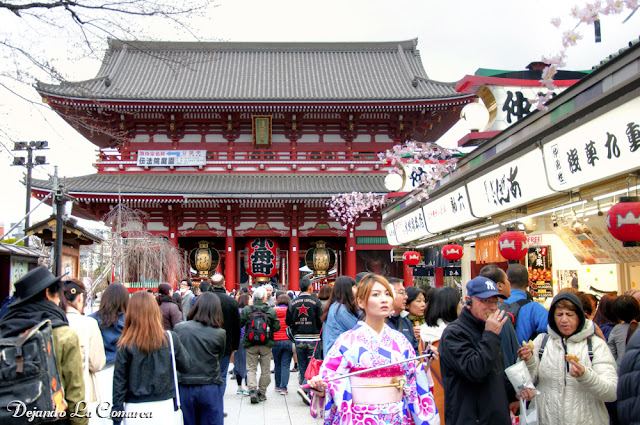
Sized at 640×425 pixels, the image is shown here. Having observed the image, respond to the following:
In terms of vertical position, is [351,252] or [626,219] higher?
[351,252]

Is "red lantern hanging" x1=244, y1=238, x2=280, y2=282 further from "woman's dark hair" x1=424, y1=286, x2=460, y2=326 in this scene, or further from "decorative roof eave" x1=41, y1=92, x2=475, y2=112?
"woman's dark hair" x1=424, y1=286, x2=460, y2=326

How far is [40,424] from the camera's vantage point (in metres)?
3.28

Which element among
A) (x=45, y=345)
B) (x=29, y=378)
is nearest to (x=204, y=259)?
(x=45, y=345)

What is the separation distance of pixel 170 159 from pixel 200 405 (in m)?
17.4

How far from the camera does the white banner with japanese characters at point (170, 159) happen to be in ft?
70.9

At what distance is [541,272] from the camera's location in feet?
37.1

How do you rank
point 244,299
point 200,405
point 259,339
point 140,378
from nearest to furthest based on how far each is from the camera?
point 140,378, point 200,405, point 259,339, point 244,299

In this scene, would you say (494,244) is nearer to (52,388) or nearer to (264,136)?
(52,388)

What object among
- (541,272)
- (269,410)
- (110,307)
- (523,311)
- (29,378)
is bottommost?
(269,410)

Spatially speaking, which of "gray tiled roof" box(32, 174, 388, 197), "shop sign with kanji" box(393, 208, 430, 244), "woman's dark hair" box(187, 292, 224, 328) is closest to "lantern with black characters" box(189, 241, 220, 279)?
"gray tiled roof" box(32, 174, 388, 197)

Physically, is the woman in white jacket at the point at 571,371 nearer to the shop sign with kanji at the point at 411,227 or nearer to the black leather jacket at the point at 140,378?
the black leather jacket at the point at 140,378

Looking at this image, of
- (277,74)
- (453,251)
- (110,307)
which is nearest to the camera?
(110,307)

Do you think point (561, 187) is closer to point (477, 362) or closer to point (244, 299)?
point (477, 362)

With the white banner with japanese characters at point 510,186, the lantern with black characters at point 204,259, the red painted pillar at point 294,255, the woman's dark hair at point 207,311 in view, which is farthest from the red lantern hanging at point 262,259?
the woman's dark hair at point 207,311
